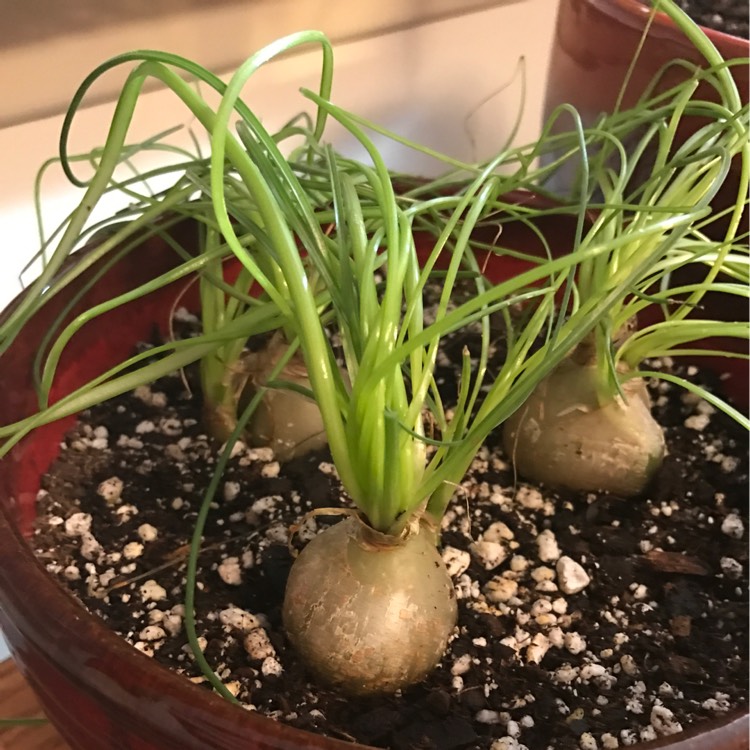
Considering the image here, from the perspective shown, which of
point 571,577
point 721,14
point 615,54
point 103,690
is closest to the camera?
point 103,690

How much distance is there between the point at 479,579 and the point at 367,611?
113mm

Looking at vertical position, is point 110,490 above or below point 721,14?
below

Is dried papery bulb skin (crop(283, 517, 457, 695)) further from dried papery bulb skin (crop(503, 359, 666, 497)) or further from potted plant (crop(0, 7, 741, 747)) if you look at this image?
dried papery bulb skin (crop(503, 359, 666, 497))

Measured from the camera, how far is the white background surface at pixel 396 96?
602 mm

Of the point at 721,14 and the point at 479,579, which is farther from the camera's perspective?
the point at 721,14

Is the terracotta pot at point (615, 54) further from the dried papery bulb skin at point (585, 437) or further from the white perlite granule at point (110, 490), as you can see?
the white perlite granule at point (110, 490)

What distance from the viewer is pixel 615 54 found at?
580 millimetres

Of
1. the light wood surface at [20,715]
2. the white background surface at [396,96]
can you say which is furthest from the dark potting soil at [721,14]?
the light wood surface at [20,715]

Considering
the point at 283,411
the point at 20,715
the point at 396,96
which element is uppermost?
the point at 396,96

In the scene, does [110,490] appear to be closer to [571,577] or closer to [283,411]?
[283,411]

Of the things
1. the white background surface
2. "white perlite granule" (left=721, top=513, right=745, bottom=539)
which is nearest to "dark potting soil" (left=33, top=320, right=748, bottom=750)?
"white perlite granule" (left=721, top=513, right=745, bottom=539)

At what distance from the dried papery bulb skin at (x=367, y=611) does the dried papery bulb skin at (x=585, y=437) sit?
13 cm

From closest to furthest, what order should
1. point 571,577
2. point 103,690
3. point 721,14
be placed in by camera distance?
point 103,690
point 571,577
point 721,14

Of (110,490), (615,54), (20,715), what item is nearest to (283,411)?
(110,490)
